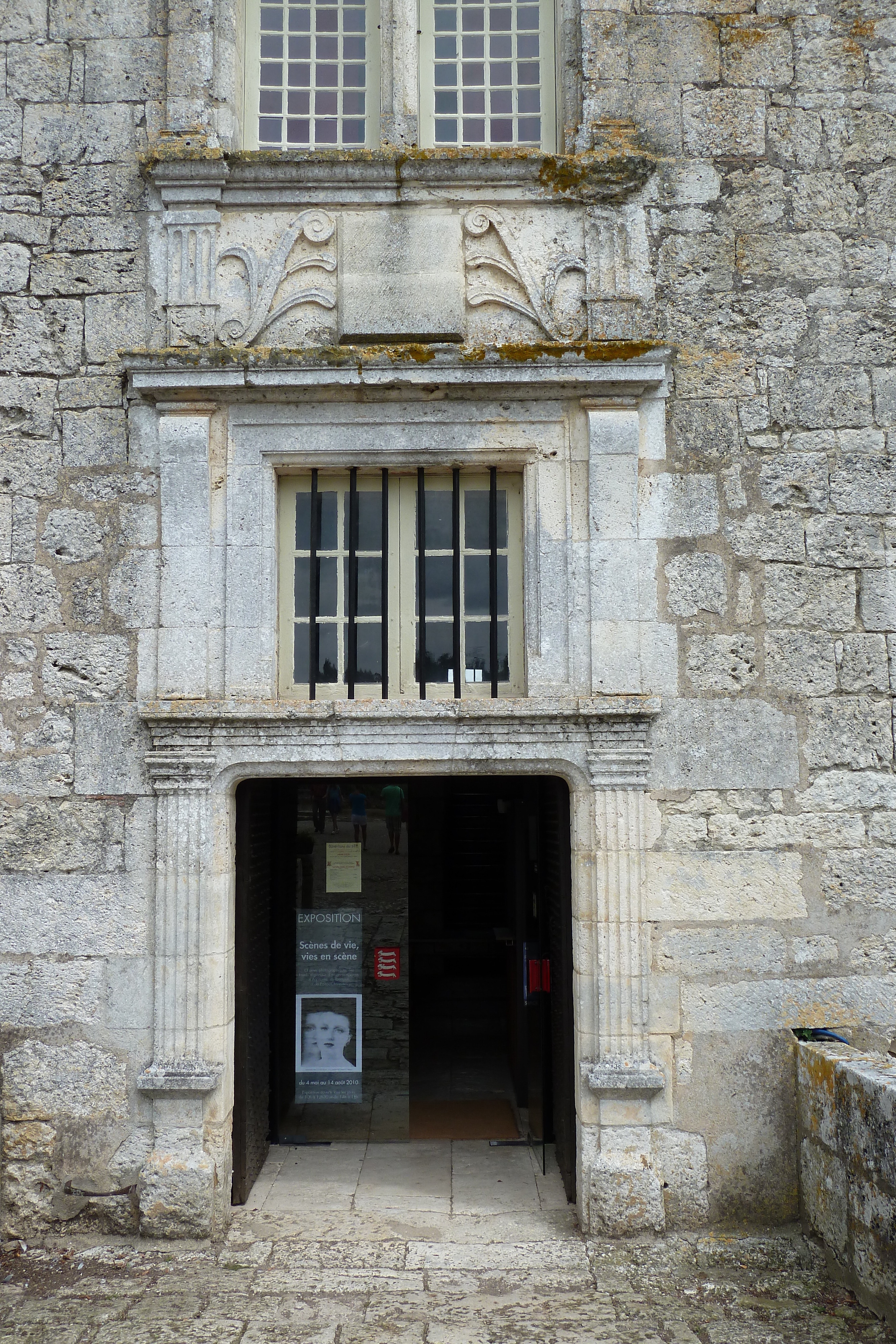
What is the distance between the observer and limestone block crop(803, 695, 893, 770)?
4574 mm

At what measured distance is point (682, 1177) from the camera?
14.5ft

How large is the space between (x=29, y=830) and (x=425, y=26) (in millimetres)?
4413

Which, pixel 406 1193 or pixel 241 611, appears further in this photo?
pixel 406 1193

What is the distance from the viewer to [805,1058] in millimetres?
4348

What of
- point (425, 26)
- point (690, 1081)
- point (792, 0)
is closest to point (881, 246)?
point (792, 0)

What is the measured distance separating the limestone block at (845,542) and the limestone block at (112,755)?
3228 millimetres

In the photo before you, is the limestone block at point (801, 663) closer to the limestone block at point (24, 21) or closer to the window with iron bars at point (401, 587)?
the window with iron bars at point (401, 587)

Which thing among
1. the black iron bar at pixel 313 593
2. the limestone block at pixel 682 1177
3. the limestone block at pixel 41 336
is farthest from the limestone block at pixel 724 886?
the limestone block at pixel 41 336

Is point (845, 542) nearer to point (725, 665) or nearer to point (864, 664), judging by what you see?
point (864, 664)

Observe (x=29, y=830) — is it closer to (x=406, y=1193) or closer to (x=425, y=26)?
(x=406, y=1193)

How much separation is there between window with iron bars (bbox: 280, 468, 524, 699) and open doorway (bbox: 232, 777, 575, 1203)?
0.76 metres

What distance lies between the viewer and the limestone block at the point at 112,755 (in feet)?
15.0

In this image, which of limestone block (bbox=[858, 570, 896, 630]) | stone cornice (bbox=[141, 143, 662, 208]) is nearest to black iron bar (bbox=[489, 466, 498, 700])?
stone cornice (bbox=[141, 143, 662, 208])

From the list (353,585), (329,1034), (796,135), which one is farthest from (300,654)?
(796,135)
